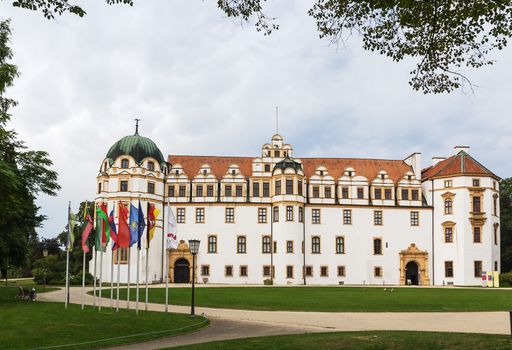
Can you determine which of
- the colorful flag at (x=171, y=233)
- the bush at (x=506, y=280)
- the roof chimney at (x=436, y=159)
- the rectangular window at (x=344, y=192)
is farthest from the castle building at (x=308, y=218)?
the colorful flag at (x=171, y=233)

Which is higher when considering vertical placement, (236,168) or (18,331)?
(236,168)

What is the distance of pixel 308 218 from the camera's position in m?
60.3

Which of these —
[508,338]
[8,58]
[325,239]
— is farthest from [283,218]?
[508,338]

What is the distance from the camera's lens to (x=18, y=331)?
19078 mm

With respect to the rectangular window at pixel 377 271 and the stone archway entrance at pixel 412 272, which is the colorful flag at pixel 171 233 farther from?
the stone archway entrance at pixel 412 272

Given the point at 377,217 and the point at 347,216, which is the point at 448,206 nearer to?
the point at 377,217

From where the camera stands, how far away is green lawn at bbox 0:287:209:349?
17.1 metres

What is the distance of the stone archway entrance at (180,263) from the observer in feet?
192

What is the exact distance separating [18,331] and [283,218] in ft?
134

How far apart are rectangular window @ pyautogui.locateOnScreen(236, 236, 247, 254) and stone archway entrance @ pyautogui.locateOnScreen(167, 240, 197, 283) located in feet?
16.4

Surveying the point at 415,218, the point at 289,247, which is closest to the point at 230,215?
the point at 289,247

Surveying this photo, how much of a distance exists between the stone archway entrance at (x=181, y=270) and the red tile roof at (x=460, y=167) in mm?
27508

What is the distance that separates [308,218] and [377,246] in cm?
786

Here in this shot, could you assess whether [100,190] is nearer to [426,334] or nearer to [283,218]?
[283,218]
